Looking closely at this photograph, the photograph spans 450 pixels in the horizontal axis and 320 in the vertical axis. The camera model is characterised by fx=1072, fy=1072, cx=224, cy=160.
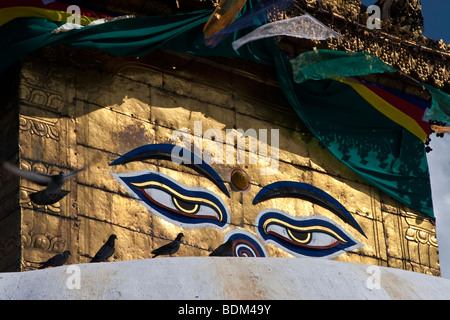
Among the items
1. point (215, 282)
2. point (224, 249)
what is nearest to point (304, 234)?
point (224, 249)

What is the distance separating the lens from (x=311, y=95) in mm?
12617

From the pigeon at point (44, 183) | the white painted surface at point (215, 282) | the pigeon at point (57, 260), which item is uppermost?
the pigeon at point (44, 183)

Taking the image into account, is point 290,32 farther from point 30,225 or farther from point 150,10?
point 30,225

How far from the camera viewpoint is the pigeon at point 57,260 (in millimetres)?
9633

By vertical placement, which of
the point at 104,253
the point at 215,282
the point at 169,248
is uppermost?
the point at 169,248

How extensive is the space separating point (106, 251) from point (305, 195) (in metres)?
3.04

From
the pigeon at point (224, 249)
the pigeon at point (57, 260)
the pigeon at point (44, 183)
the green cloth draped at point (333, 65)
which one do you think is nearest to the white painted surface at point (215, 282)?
the pigeon at point (57, 260)

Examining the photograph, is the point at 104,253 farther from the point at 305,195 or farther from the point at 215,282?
the point at 215,282

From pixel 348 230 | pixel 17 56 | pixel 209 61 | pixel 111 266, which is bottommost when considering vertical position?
pixel 111 266

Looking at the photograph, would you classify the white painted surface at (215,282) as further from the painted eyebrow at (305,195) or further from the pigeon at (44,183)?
the painted eyebrow at (305,195)

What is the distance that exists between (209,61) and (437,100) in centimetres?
306

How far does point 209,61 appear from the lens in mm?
11945

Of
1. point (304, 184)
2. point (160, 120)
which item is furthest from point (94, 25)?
point (304, 184)

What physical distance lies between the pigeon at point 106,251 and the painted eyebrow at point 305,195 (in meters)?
2.17
